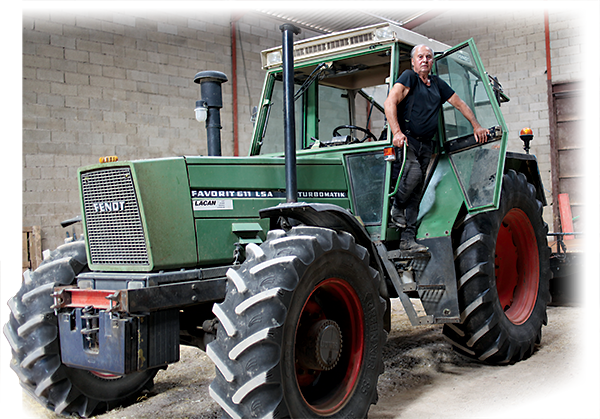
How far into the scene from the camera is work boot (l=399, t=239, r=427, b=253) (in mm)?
4172

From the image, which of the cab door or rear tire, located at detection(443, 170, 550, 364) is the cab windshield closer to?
the cab door

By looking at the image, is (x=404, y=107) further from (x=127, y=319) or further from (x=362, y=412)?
(x=127, y=319)

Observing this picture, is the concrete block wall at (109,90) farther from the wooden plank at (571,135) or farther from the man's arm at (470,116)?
the man's arm at (470,116)

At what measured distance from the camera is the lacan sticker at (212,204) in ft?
11.2

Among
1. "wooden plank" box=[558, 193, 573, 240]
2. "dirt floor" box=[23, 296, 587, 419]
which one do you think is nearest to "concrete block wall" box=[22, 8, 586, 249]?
"wooden plank" box=[558, 193, 573, 240]

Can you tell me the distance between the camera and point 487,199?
424 centimetres

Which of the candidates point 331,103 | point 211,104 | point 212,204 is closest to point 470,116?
point 331,103

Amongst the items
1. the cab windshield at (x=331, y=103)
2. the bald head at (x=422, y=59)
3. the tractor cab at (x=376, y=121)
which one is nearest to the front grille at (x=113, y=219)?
the tractor cab at (x=376, y=121)

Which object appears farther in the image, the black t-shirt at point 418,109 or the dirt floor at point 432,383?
the black t-shirt at point 418,109

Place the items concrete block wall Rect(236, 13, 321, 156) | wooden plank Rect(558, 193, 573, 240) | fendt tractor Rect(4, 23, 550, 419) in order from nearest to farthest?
fendt tractor Rect(4, 23, 550, 419)
wooden plank Rect(558, 193, 573, 240)
concrete block wall Rect(236, 13, 321, 156)

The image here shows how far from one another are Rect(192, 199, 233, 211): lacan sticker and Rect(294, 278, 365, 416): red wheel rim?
0.77 metres

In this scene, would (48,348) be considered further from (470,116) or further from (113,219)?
(470,116)

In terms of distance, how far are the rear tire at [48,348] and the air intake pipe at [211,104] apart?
122cm

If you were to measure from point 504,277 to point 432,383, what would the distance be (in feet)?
4.65
